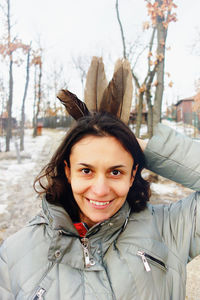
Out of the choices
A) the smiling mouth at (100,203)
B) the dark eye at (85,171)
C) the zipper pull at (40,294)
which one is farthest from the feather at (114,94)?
the zipper pull at (40,294)

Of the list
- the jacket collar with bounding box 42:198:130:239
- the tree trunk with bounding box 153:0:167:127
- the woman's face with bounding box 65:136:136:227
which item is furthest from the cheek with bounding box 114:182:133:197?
the tree trunk with bounding box 153:0:167:127

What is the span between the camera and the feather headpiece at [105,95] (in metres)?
1.41

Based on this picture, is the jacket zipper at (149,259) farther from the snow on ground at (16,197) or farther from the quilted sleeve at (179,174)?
the snow on ground at (16,197)

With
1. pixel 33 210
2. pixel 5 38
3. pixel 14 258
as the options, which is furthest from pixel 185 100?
pixel 14 258

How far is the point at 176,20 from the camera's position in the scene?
5.27 m

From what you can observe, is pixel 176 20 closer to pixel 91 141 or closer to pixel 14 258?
pixel 91 141

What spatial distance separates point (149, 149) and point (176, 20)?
5.23m

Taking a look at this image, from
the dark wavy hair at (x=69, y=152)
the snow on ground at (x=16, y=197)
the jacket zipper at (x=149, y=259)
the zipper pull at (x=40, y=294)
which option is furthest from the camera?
the snow on ground at (x=16, y=197)

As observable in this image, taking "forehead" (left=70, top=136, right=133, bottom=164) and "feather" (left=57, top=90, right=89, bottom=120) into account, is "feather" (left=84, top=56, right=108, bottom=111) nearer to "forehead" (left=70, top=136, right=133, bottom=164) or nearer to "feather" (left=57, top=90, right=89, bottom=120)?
"feather" (left=57, top=90, right=89, bottom=120)

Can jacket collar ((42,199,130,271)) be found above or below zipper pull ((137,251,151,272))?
above

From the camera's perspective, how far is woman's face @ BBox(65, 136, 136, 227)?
125 centimetres

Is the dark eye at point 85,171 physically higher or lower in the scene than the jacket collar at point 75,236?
higher

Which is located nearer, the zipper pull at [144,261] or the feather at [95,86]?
the zipper pull at [144,261]

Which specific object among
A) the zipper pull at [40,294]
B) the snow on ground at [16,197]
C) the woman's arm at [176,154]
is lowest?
the snow on ground at [16,197]
